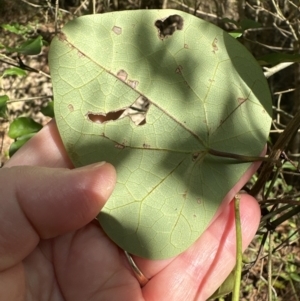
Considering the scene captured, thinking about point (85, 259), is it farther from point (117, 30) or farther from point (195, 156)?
point (117, 30)

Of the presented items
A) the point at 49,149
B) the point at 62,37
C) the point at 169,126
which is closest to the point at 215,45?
the point at 169,126

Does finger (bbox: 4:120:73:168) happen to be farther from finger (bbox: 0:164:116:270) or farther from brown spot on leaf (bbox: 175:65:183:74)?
brown spot on leaf (bbox: 175:65:183:74)

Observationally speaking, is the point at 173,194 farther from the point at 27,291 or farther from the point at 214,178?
the point at 27,291

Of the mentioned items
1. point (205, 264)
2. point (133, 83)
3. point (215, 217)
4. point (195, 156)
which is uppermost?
point (133, 83)

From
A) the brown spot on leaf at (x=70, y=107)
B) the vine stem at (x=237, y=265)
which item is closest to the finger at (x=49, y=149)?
the brown spot on leaf at (x=70, y=107)

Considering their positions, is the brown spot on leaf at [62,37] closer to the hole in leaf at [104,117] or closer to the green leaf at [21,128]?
the hole in leaf at [104,117]
